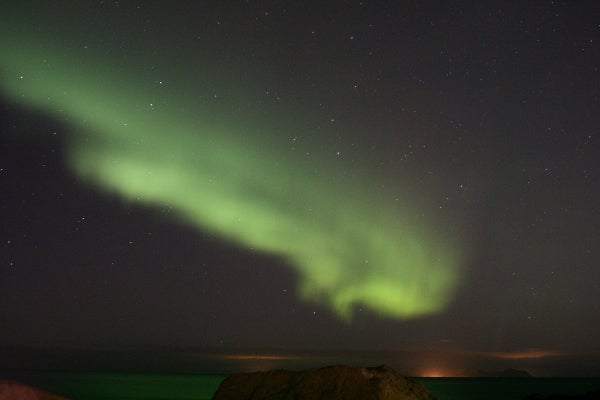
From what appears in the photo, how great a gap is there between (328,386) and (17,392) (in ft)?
30.4

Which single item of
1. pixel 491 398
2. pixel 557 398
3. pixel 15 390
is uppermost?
pixel 491 398

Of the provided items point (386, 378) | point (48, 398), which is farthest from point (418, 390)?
point (48, 398)

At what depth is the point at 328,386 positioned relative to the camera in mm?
19953

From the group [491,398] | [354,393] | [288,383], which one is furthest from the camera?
[491,398]

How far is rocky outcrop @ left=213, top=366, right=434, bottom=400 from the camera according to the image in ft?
64.0

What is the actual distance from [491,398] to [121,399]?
154 ft

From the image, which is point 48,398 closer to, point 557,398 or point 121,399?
point 557,398

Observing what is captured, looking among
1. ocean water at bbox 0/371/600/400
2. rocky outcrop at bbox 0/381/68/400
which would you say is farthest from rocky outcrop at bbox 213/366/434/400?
ocean water at bbox 0/371/600/400

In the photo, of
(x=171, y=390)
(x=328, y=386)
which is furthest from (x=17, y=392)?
(x=171, y=390)

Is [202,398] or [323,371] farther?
[202,398]

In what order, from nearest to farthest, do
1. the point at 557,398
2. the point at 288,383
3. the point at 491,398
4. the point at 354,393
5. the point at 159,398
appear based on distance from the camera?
1. the point at 354,393
2. the point at 288,383
3. the point at 557,398
4. the point at 159,398
5. the point at 491,398

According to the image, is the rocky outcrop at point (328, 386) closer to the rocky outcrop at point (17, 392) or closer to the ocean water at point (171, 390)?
the rocky outcrop at point (17, 392)

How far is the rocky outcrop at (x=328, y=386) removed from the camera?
768 inches

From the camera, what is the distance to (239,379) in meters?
21.9
